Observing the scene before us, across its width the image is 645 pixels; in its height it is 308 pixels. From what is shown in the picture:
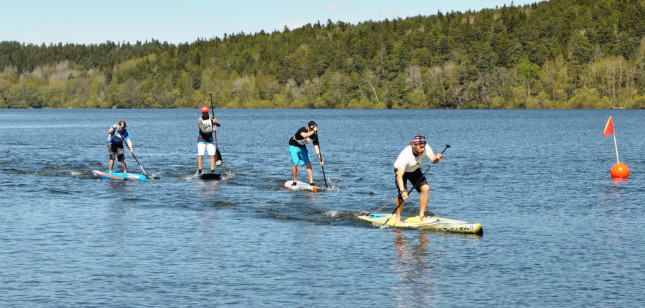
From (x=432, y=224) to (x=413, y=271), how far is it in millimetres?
4611

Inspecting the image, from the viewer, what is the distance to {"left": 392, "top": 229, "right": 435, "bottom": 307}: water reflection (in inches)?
548

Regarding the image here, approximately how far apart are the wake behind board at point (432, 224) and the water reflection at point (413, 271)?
1.25ft

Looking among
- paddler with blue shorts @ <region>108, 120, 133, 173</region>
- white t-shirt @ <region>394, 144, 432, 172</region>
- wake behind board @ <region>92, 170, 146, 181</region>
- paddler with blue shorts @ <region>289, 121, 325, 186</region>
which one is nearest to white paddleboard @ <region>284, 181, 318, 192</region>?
paddler with blue shorts @ <region>289, 121, 325, 186</region>

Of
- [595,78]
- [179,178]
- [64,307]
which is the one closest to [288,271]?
[64,307]

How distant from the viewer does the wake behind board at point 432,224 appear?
19.7m

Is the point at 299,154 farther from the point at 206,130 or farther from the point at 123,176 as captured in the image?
the point at 123,176

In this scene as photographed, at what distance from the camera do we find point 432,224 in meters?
20.3

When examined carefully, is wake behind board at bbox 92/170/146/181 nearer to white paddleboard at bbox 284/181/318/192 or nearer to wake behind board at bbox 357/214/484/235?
white paddleboard at bbox 284/181/318/192

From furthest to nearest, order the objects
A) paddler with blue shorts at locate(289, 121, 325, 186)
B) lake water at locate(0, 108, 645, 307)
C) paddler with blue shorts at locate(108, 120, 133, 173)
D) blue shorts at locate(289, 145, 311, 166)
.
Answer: paddler with blue shorts at locate(108, 120, 133, 173)
blue shorts at locate(289, 145, 311, 166)
paddler with blue shorts at locate(289, 121, 325, 186)
lake water at locate(0, 108, 645, 307)

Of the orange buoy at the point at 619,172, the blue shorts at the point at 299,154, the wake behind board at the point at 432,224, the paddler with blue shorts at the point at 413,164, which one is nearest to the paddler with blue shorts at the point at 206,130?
the blue shorts at the point at 299,154

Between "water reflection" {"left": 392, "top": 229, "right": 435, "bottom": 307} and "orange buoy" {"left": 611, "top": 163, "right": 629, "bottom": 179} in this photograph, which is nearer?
"water reflection" {"left": 392, "top": 229, "right": 435, "bottom": 307}

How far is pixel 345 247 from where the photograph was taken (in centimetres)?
1830

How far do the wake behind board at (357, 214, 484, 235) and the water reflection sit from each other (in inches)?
15.0

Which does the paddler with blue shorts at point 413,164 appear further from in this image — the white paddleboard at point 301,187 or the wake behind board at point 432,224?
the white paddleboard at point 301,187
